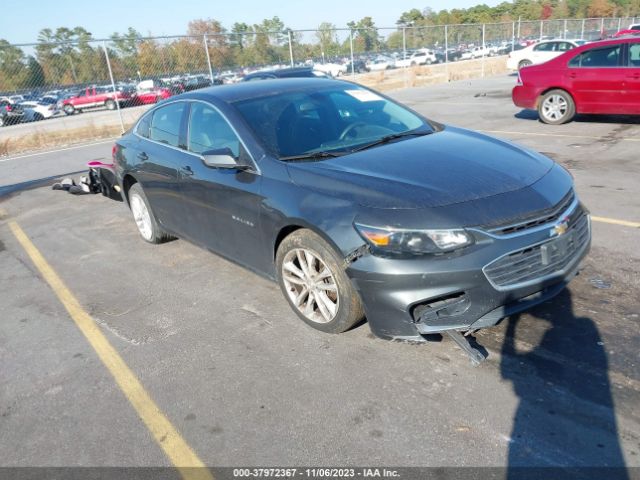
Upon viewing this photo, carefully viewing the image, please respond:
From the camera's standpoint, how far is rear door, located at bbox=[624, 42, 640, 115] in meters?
9.60

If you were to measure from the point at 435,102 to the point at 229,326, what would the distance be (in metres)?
14.8

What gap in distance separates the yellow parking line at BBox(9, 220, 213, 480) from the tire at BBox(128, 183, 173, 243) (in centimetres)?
102

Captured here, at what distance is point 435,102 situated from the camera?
17.1 meters

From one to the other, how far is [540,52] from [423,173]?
76.6 ft

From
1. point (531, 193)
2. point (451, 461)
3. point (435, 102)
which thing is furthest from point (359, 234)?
point (435, 102)

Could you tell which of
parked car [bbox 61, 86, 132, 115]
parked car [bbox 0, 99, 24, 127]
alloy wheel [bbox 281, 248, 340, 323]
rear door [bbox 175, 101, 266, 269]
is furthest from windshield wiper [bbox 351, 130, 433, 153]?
parked car [bbox 0, 99, 24, 127]

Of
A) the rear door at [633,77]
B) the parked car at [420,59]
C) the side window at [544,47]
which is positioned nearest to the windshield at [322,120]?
the rear door at [633,77]

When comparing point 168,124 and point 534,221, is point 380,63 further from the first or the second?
point 534,221

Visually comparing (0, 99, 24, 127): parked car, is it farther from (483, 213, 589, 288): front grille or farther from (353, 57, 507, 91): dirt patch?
(483, 213, 589, 288): front grille

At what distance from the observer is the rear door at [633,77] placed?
9.60 metres

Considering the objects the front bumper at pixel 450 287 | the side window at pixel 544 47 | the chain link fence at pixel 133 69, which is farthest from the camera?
the side window at pixel 544 47

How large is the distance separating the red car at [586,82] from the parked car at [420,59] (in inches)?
737

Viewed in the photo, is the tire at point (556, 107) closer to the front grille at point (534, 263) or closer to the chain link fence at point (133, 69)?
the front grille at point (534, 263)

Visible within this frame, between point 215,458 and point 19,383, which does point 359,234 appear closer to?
point 215,458
